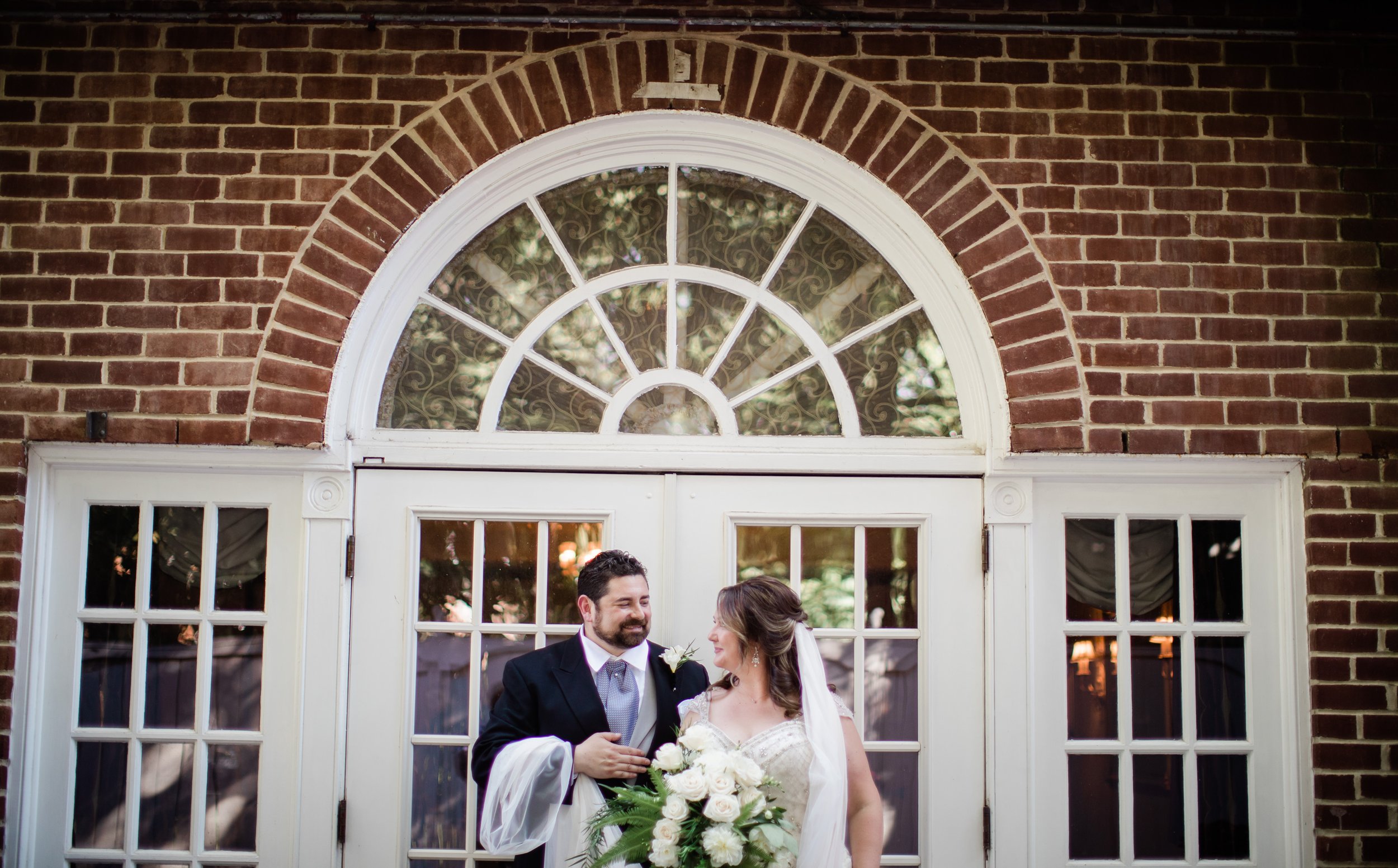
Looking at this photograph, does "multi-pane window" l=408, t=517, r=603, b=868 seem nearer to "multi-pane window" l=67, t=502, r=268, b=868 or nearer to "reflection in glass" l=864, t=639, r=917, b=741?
"multi-pane window" l=67, t=502, r=268, b=868

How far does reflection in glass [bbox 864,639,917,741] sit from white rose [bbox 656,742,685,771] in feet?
3.78

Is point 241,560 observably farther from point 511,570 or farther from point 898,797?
point 898,797

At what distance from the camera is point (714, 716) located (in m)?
3.17

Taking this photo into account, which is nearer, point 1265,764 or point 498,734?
point 498,734

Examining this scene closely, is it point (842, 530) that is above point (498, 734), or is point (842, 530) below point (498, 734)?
above

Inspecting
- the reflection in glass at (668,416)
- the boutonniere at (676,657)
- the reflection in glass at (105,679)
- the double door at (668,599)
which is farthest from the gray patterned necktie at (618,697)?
the reflection in glass at (105,679)

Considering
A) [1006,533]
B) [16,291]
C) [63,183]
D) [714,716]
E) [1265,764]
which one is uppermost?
[63,183]

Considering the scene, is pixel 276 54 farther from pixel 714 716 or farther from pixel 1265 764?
pixel 1265 764

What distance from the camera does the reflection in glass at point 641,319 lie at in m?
3.83

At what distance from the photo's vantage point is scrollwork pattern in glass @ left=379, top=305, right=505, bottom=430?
3.79 metres

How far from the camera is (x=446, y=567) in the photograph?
3.73 meters

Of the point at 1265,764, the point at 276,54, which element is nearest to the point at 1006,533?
the point at 1265,764

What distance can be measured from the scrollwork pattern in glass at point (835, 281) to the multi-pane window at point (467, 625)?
3.73 ft

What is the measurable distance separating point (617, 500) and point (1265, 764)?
253cm
